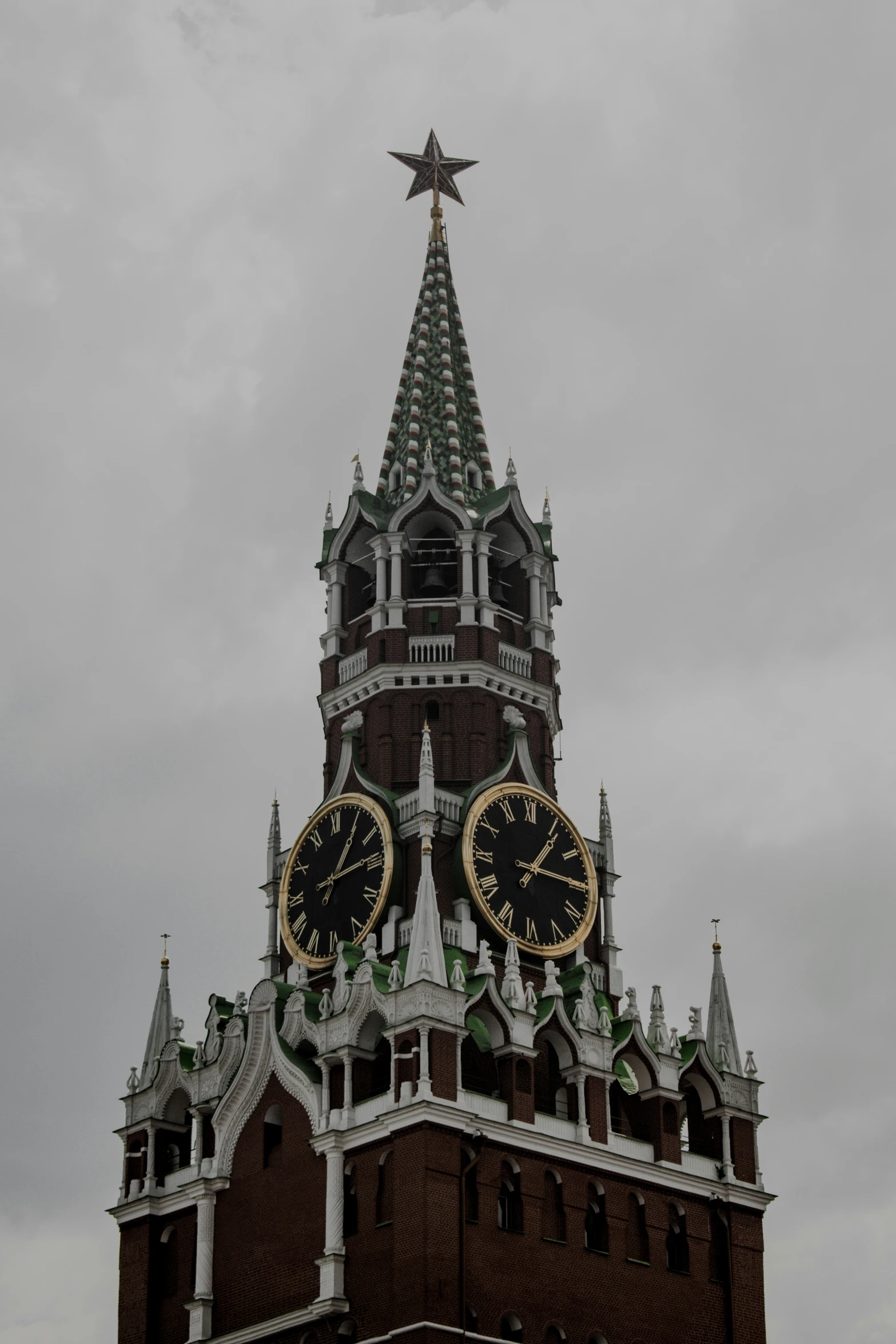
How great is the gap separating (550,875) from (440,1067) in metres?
11.3

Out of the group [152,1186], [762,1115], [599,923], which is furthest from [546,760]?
[152,1186]

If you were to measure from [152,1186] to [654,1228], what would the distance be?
52.4 ft

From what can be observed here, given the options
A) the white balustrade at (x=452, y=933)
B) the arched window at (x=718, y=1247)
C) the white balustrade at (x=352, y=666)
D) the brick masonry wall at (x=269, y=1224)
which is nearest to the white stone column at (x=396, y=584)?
the white balustrade at (x=352, y=666)

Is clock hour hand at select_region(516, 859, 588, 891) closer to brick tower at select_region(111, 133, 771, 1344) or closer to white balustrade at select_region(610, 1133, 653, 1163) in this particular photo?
brick tower at select_region(111, 133, 771, 1344)

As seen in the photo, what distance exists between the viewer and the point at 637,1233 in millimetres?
73875

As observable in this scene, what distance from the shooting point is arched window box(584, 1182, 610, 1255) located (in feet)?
237

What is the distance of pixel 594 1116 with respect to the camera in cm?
7375

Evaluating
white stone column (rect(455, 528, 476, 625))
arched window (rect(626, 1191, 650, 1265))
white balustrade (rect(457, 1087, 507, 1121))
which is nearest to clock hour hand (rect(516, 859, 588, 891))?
white stone column (rect(455, 528, 476, 625))

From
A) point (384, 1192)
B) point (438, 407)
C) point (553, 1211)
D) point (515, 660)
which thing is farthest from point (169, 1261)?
point (438, 407)

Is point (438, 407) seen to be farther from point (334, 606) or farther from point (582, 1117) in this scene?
point (582, 1117)

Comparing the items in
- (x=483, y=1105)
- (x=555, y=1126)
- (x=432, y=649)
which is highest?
(x=432, y=649)

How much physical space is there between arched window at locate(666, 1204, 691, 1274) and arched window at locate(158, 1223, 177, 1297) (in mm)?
15334

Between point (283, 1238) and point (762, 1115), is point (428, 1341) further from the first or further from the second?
point (762, 1115)

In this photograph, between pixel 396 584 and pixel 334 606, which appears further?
pixel 334 606
